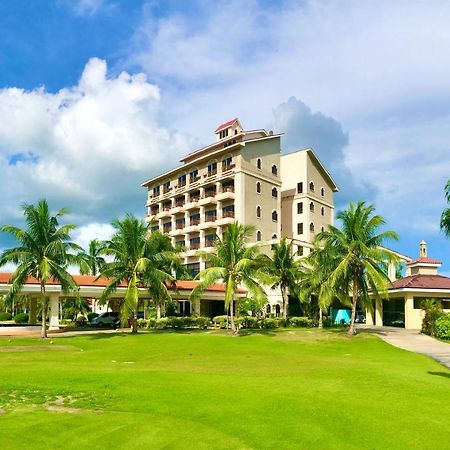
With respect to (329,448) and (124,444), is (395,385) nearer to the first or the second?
(329,448)

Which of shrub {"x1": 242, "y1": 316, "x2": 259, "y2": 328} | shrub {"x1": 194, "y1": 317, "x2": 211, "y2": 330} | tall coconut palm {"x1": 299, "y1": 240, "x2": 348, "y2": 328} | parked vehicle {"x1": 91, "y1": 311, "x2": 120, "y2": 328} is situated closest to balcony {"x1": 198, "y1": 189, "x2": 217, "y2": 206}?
tall coconut palm {"x1": 299, "y1": 240, "x2": 348, "y2": 328}

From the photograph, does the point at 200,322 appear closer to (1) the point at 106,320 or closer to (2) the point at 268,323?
(2) the point at 268,323

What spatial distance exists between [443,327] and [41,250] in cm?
3001

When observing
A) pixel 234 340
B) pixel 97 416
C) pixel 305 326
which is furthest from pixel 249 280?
pixel 97 416

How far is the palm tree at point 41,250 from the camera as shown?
3716 cm

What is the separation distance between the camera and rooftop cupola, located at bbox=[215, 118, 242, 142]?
7169 cm

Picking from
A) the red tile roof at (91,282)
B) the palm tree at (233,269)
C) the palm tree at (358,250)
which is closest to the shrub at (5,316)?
the red tile roof at (91,282)

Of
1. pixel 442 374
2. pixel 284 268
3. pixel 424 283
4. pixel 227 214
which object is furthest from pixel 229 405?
pixel 227 214

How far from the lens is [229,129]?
236ft

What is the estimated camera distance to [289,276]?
1951 inches

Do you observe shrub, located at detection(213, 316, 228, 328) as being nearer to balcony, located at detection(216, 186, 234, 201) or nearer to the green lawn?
balcony, located at detection(216, 186, 234, 201)

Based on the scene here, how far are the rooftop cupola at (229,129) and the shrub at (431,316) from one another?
3899 cm

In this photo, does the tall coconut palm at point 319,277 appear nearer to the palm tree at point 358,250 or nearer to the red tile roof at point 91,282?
the palm tree at point 358,250

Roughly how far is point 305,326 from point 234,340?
52.9ft
